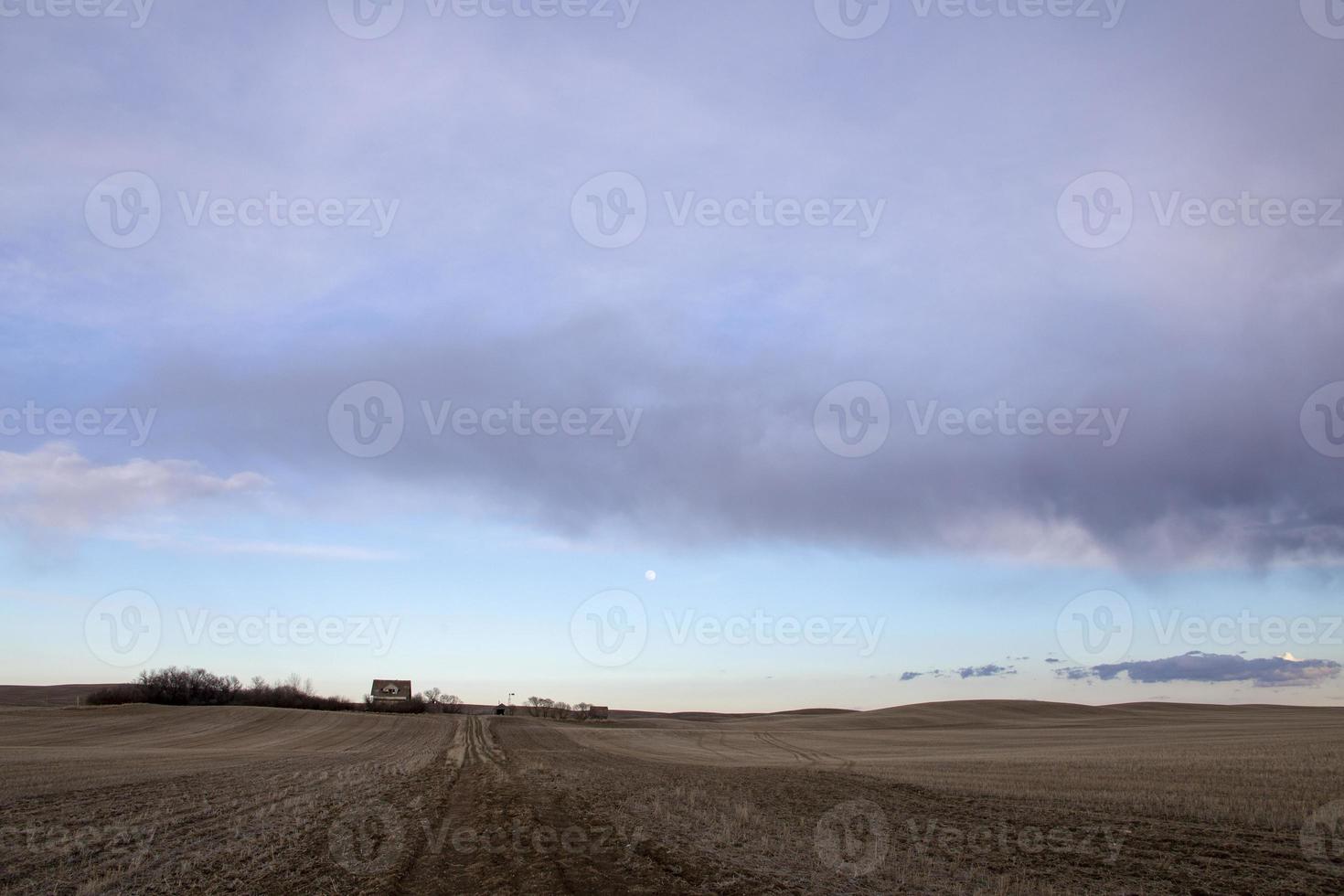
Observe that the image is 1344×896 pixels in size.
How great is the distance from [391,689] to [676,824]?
6451 inches

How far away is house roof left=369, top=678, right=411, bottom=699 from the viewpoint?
16638 centimetres

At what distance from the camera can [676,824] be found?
1947 cm

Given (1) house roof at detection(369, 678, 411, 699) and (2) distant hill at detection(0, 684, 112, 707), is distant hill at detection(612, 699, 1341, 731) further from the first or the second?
(2) distant hill at detection(0, 684, 112, 707)

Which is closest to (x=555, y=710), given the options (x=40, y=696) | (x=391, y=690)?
(x=391, y=690)

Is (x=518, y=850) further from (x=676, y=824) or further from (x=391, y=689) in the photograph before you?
(x=391, y=689)

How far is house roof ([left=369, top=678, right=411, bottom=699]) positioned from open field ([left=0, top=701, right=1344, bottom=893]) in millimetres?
126770

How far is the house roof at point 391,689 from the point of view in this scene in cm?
16638

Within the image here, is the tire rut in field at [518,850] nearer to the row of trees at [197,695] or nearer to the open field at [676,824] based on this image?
the open field at [676,824]

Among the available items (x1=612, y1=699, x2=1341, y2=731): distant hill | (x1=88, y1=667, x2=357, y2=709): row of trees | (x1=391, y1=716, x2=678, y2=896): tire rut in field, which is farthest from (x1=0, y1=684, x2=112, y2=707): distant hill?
(x1=391, y1=716, x2=678, y2=896): tire rut in field

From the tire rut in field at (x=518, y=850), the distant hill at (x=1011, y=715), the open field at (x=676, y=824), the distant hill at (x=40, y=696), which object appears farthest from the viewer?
the distant hill at (x=40, y=696)

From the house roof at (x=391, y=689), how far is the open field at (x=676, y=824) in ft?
416

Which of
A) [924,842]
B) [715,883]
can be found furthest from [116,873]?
[924,842]

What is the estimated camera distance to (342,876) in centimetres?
1366

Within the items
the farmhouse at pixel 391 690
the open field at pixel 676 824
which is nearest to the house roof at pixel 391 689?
the farmhouse at pixel 391 690
